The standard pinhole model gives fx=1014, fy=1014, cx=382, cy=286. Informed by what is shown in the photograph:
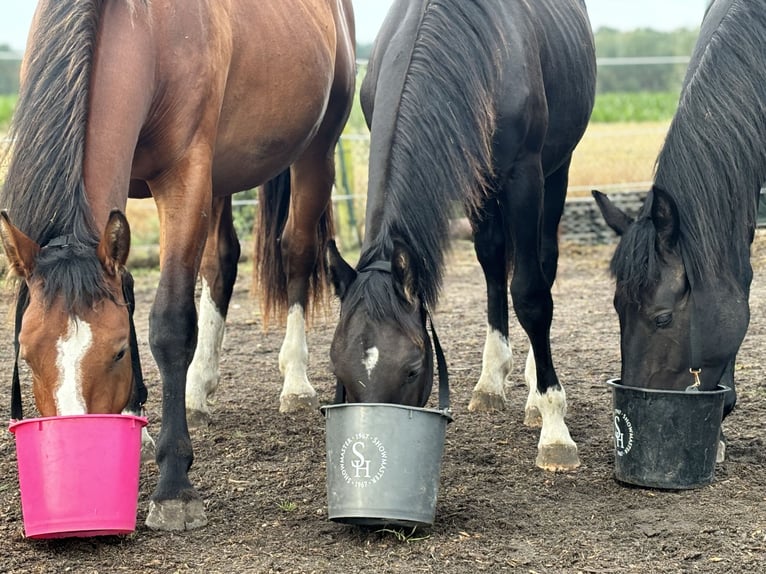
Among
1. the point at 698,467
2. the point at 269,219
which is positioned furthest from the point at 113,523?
the point at 269,219

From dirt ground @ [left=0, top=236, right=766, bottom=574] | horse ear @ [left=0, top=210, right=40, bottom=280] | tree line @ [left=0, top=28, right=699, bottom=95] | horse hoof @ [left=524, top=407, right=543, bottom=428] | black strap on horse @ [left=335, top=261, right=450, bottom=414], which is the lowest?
dirt ground @ [left=0, top=236, right=766, bottom=574]

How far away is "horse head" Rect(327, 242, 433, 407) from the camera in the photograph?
324 cm

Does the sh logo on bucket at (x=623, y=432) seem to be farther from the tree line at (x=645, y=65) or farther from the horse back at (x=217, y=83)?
the tree line at (x=645, y=65)

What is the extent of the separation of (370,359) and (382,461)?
1.06ft

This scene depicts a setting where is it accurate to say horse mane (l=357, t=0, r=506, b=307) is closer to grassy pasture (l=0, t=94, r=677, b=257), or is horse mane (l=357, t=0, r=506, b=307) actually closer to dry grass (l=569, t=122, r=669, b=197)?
grassy pasture (l=0, t=94, r=677, b=257)

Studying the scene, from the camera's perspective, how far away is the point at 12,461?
166 inches

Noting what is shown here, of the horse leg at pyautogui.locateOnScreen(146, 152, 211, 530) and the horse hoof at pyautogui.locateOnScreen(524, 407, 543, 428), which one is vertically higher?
the horse leg at pyautogui.locateOnScreen(146, 152, 211, 530)

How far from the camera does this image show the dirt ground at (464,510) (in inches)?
123

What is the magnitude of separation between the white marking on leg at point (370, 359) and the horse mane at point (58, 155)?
0.83 m

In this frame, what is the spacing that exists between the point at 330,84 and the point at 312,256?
0.94m

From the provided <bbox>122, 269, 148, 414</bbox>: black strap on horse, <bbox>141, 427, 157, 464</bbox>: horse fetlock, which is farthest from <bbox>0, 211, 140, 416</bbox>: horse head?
<bbox>141, 427, 157, 464</bbox>: horse fetlock

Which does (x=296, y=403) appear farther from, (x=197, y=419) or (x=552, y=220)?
(x=552, y=220)

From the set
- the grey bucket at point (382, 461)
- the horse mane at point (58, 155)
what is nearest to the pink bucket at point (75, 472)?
the horse mane at point (58, 155)

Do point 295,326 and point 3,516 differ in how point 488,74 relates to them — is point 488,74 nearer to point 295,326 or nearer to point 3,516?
point 295,326
